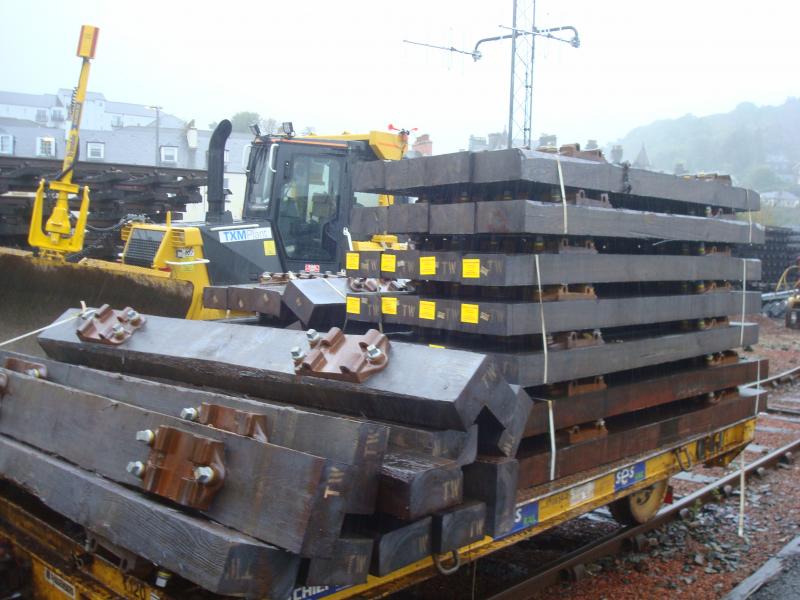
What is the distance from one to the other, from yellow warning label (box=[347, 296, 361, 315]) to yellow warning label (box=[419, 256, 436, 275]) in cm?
51

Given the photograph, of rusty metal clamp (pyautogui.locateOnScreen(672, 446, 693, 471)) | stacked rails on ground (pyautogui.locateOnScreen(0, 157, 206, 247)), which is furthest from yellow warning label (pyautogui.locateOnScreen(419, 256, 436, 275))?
stacked rails on ground (pyautogui.locateOnScreen(0, 157, 206, 247))

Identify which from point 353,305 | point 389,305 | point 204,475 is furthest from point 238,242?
point 204,475

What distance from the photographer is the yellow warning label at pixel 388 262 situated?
4.73 meters

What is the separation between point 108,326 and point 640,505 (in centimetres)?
408

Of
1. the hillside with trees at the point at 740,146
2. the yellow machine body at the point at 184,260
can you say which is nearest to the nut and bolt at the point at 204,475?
the yellow machine body at the point at 184,260

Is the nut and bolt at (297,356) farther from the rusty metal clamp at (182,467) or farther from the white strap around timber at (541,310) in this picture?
the white strap around timber at (541,310)

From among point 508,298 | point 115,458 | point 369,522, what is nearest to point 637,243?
point 508,298

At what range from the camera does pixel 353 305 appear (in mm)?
4824

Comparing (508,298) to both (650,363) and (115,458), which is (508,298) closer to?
(650,363)

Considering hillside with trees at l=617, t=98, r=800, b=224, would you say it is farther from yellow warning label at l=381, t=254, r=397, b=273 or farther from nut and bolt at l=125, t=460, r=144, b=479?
nut and bolt at l=125, t=460, r=144, b=479

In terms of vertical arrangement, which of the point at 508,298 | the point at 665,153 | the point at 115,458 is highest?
the point at 665,153

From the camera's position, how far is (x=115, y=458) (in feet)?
9.51

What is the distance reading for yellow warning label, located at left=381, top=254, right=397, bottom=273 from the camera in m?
4.73

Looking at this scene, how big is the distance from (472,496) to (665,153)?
104 metres
